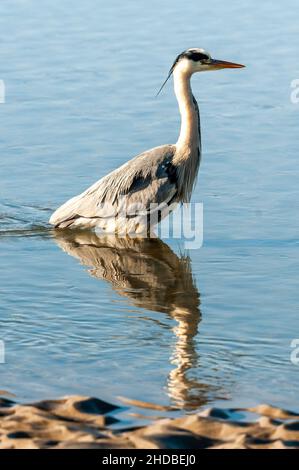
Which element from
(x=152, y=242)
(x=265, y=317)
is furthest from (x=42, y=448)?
(x=152, y=242)

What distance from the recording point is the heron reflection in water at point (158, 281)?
687 cm

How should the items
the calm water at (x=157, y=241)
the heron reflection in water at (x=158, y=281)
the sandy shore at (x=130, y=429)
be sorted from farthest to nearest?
1. the calm water at (x=157, y=241)
2. the heron reflection in water at (x=158, y=281)
3. the sandy shore at (x=130, y=429)

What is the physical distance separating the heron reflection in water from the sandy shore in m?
0.50

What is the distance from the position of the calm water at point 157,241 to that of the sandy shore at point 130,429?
15.1 inches

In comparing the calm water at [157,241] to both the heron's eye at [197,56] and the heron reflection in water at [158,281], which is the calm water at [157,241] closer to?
the heron reflection in water at [158,281]

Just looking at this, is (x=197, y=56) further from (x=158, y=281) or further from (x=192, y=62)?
(x=158, y=281)

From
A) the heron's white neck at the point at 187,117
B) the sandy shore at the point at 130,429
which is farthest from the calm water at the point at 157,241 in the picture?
the heron's white neck at the point at 187,117

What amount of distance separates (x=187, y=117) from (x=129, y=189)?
93 cm

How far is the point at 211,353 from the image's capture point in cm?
736

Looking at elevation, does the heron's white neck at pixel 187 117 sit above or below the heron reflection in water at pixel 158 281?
above

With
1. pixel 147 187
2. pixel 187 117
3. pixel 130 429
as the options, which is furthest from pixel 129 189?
pixel 130 429

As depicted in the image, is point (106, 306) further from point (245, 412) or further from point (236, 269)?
point (245, 412)

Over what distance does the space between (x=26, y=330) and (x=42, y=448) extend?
2478 mm

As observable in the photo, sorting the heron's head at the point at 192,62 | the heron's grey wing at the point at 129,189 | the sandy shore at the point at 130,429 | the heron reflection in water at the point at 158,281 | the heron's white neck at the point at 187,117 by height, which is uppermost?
the heron's head at the point at 192,62
